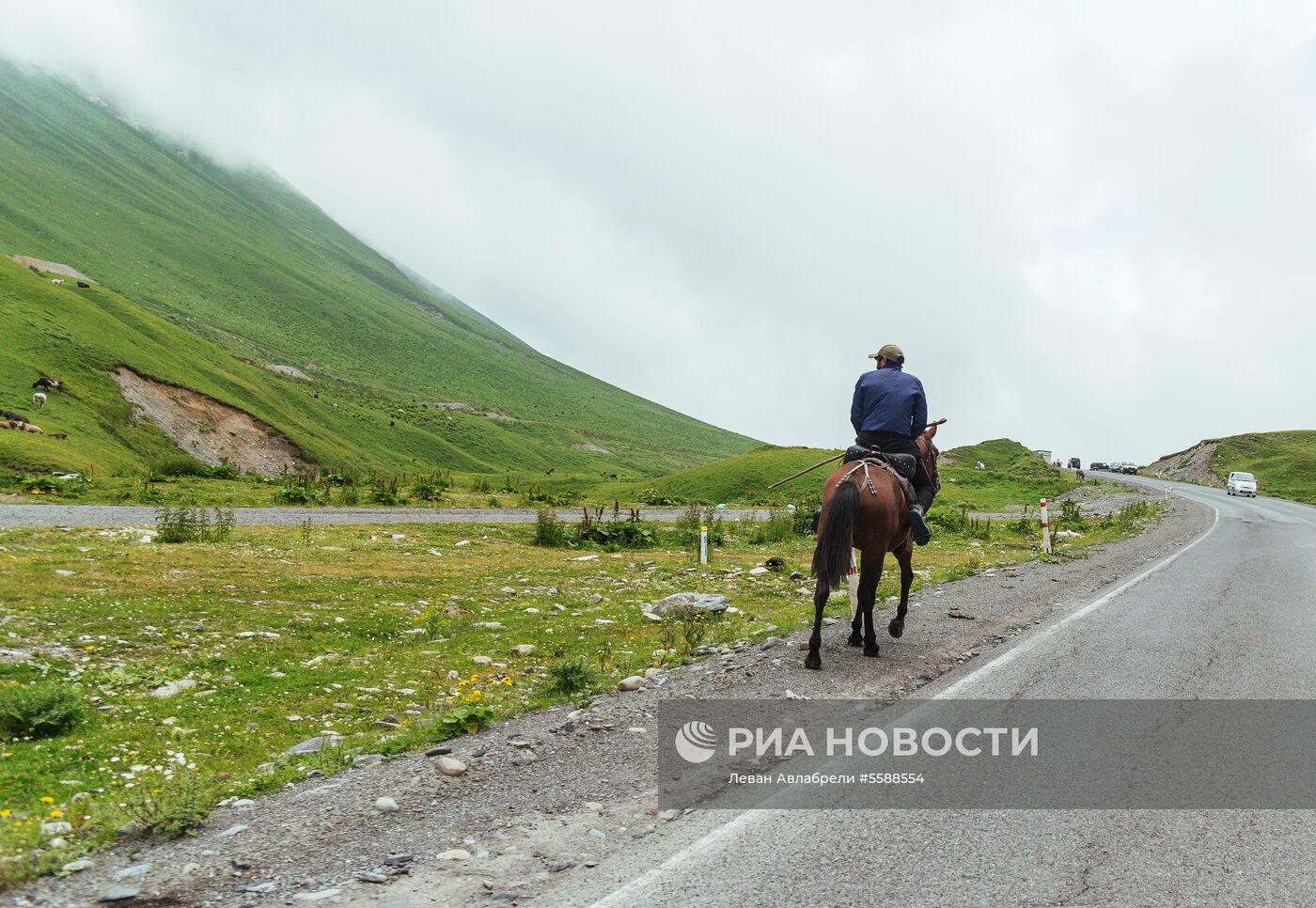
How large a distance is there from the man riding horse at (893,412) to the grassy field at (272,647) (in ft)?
9.09

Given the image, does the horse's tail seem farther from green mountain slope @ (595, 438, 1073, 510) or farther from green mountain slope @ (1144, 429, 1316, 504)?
green mountain slope @ (1144, 429, 1316, 504)

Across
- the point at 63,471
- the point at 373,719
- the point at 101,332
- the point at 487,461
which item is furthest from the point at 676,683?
the point at 487,461

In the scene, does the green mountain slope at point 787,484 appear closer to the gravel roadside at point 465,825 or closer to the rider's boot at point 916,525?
the rider's boot at point 916,525

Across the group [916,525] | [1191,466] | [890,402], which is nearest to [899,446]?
[890,402]

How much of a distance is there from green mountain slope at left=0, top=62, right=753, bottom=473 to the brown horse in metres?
60.5

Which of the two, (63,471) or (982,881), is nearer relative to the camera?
(982,881)

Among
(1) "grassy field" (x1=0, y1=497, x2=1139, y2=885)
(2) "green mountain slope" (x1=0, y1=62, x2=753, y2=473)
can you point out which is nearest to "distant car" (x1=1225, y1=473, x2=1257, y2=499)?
(1) "grassy field" (x1=0, y1=497, x2=1139, y2=885)

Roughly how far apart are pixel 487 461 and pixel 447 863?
338ft

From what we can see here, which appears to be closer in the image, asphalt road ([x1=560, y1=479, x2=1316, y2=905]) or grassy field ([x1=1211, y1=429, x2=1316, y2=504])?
asphalt road ([x1=560, y1=479, x2=1316, y2=905])

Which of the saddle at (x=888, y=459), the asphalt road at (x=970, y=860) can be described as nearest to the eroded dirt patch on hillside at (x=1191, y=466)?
the saddle at (x=888, y=459)

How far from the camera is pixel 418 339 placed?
592 ft

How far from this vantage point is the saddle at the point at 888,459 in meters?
9.07

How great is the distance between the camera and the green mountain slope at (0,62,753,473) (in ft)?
324

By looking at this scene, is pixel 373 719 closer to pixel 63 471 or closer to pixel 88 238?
pixel 63 471
